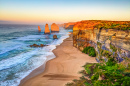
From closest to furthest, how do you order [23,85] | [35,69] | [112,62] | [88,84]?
[88,84] < [23,85] < [112,62] < [35,69]

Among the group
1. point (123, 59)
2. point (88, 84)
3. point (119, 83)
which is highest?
point (123, 59)

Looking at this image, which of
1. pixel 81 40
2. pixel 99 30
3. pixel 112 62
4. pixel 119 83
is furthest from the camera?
pixel 81 40

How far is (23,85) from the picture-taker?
959 cm

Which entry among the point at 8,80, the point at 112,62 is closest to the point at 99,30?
the point at 112,62

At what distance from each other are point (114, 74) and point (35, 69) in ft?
32.2

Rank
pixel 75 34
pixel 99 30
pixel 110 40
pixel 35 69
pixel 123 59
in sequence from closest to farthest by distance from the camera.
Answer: pixel 123 59 → pixel 110 40 → pixel 35 69 → pixel 99 30 → pixel 75 34

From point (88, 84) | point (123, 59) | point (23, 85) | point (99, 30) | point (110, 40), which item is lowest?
point (23, 85)

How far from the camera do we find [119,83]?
7.06 metres

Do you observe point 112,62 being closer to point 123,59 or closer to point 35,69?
point 123,59

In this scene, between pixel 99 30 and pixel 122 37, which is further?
pixel 99 30

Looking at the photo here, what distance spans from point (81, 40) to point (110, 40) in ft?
30.1

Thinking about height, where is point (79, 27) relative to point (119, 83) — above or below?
above

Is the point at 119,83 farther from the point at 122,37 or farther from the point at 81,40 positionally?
the point at 81,40

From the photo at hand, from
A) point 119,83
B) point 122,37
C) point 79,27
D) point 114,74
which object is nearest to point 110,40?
point 122,37
